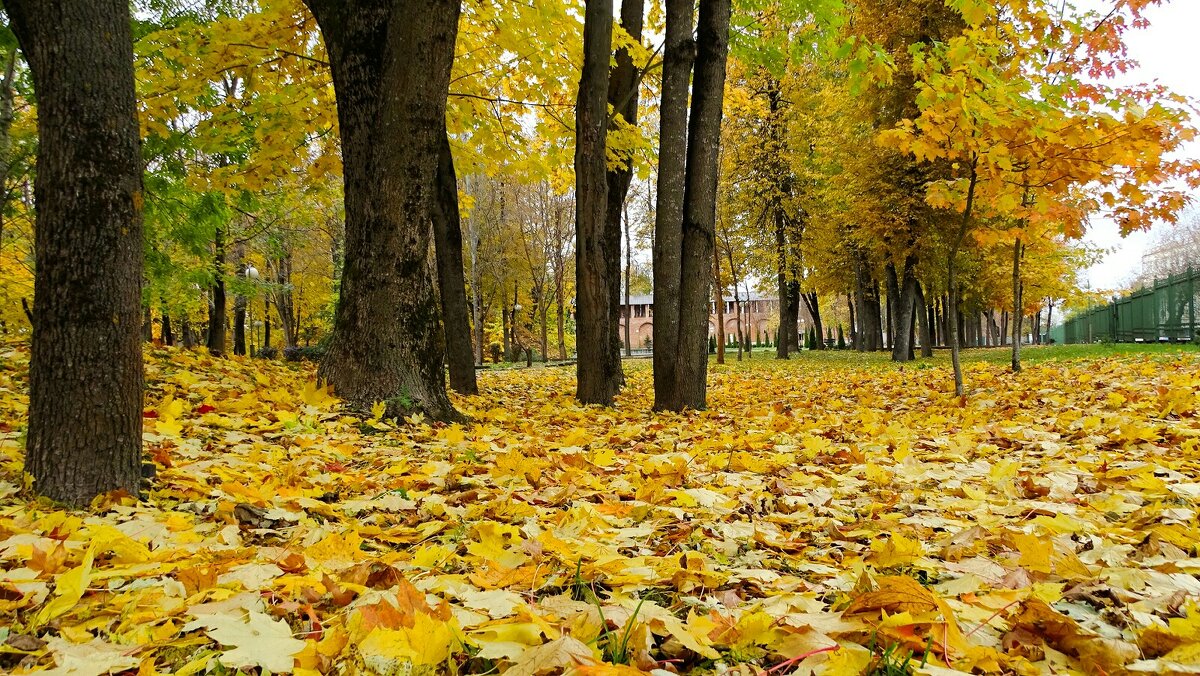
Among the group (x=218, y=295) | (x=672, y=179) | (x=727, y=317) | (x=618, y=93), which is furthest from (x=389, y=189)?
(x=727, y=317)

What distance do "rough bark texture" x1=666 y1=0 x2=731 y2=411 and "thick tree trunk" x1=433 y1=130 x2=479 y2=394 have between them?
10.2ft

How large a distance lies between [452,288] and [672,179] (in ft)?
11.3

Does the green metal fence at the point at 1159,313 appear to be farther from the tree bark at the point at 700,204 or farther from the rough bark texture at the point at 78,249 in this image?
the rough bark texture at the point at 78,249

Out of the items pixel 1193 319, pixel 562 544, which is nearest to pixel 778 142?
pixel 1193 319

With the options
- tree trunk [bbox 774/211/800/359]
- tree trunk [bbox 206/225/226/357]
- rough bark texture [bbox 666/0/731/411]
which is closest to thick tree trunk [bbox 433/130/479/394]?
rough bark texture [bbox 666/0/731/411]

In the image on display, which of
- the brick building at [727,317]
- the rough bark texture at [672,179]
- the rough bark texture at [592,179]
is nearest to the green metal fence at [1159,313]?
the rough bark texture at [672,179]

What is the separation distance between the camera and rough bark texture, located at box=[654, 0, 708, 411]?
5.72 m

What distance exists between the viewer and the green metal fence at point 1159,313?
609 inches

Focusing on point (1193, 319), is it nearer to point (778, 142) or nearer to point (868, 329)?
point (868, 329)

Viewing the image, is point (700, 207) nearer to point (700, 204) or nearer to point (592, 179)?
point (700, 204)

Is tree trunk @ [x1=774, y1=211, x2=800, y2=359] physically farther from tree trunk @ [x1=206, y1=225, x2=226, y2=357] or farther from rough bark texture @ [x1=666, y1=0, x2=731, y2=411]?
tree trunk @ [x1=206, y1=225, x2=226, y2=357]

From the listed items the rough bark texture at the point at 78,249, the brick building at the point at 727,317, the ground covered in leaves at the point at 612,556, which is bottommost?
the ground covered in leaves at the point at 612,556

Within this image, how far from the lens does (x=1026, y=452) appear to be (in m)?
3.16

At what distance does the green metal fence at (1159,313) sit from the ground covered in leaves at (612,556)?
16533 mm
